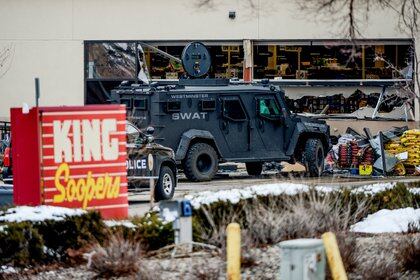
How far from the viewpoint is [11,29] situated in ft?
150

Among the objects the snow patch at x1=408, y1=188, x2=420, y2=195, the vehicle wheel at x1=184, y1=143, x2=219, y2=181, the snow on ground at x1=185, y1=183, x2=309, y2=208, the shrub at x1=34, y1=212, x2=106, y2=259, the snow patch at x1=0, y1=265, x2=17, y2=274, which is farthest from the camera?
the vehicle wheel at x1=184, y1=143, x2=219, y2=181

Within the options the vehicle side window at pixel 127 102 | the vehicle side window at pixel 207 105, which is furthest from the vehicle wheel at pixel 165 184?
the vehicle side window at pixel 207 105

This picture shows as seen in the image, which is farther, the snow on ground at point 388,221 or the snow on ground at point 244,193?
the snow on ground at point 388,221

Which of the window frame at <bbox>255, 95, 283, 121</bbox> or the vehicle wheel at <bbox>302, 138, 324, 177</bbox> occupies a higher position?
the window frame at <bbox>255, 95, 283, 121</bbox>

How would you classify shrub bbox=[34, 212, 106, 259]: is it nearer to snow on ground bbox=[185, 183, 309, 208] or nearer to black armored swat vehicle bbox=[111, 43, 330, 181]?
snow on ground bbox=[185, 183, 309, 208]

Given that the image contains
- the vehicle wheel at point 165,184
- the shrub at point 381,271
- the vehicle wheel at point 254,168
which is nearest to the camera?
the shrub at point 381,271

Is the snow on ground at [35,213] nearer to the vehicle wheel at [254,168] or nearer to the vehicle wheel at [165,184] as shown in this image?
→ the vehicle wheel at [165,184]

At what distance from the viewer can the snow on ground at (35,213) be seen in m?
14.3

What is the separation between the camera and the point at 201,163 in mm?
31562

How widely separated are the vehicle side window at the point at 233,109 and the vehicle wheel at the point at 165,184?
716cm

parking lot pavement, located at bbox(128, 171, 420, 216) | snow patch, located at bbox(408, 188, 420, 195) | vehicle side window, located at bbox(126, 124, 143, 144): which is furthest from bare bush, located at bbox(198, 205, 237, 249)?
vehicle side window, located at bbox(126, 124, 143, 144)

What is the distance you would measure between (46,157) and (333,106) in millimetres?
27925

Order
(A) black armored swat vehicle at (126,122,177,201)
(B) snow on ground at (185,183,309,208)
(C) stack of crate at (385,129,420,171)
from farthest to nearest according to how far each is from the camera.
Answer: (C) stack of crate at (385,129,420,171) < (A) black armored swat vehicle at (126,122,177,201) < (B) snow on ground at (185,183,309,208)

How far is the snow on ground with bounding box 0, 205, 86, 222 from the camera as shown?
46.9ft
